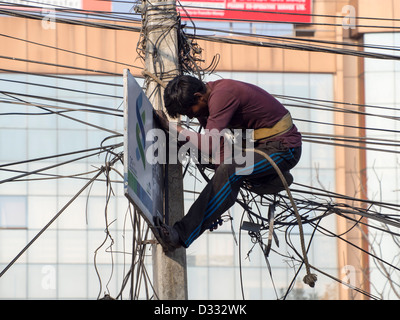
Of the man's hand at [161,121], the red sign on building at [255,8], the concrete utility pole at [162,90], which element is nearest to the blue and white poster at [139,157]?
the man's hand at [161,121]

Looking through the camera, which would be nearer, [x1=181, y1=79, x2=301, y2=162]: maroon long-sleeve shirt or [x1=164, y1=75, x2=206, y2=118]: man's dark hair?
[x1=181, y1=79, x2=301, y2=162]: maroon long-sleeve shirt

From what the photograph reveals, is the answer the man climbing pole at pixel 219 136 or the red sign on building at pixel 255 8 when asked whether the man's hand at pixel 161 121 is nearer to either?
the man climbing pole at pixel 219 136

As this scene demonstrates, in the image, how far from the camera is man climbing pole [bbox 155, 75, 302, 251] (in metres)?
6.35

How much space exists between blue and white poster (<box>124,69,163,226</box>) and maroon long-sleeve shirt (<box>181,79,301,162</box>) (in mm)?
357

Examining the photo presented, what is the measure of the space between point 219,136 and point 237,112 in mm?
316

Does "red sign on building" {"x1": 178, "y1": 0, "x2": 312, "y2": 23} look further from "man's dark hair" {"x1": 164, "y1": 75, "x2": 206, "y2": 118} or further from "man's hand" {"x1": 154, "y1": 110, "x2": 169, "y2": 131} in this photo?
"man's dark hair" {"x1": 164, "y1": 75, "x2": 206, "y2": 118}

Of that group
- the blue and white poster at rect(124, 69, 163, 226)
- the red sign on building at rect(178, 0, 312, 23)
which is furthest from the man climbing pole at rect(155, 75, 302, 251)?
the red sign on building at rect(178, 0, 312, 23)

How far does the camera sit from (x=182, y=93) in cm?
643

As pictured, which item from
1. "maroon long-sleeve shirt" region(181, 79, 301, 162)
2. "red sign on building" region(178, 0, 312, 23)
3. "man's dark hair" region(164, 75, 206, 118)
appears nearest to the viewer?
"maroon long-sleeve shirt" region(181, 79, 301, 162)

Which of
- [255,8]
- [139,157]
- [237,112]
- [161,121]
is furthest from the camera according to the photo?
[255,8]

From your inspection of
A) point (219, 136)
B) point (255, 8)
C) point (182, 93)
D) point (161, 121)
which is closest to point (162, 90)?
point (161, 121)

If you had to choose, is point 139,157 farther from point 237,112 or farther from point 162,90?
point 162,90

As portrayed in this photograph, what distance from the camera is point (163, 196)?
698cm
